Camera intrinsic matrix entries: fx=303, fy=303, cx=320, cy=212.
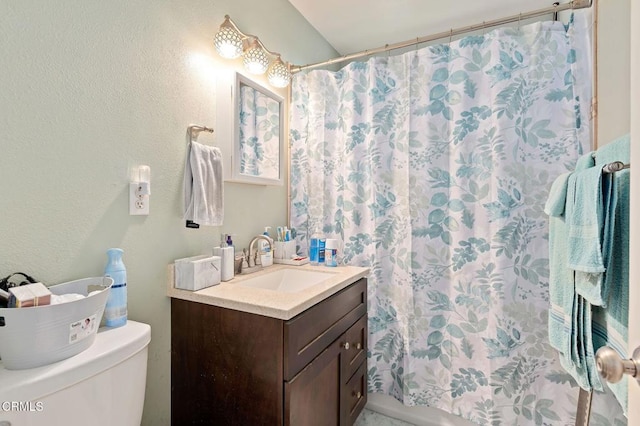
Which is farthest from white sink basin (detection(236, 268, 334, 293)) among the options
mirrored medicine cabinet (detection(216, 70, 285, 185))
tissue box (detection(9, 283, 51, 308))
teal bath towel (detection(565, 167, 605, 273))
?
teal bath towel (detection(565, 167, 605, 273))

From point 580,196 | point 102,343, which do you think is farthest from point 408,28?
point 102,343

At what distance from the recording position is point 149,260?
1.13 metres

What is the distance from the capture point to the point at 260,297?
3.57 feet

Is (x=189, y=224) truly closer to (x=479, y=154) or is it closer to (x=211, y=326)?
(x=211, y=326)

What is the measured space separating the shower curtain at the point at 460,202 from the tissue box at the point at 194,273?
0.84 meters

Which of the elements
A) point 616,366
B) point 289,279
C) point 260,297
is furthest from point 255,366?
point 616,366

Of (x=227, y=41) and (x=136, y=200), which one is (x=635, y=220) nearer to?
(x=136, y=200)

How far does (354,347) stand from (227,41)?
61.0 inches

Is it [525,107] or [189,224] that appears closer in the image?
[189,224]

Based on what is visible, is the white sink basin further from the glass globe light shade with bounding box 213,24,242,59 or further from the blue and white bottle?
the glass globe light shade with bounding box 213,24,242,59

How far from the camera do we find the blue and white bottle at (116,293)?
36.0 inches

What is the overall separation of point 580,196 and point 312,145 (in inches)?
53.7

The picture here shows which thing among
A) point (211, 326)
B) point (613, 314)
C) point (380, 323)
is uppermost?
point (613, 314)

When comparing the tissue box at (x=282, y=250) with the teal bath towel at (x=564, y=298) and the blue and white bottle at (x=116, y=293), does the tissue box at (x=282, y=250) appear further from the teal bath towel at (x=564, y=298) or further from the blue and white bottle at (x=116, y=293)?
the teal bath towel at (x=564, y=298)
